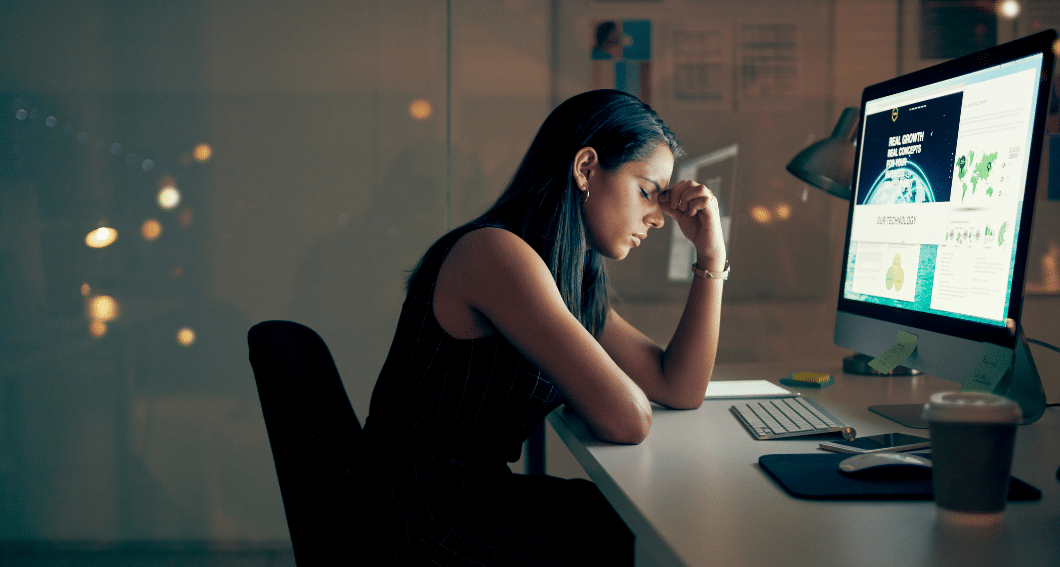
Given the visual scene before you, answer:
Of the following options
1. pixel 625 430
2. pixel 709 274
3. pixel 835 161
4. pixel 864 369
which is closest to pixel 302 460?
pixel 625 430

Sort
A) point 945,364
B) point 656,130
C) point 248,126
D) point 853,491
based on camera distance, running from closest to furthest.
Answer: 1. point 853,491
2. point 945,364
3. point 656,130
4. point 248,126

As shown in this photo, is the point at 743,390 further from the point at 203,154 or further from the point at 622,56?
the point at 203,154

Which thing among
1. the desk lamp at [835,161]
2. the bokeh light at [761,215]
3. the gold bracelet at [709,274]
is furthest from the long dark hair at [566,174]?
the bokeh light at [761,215]

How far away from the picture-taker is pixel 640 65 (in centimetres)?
217

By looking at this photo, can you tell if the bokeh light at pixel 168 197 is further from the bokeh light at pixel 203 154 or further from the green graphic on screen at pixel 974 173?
the green graphic on screen at pixel 974 173

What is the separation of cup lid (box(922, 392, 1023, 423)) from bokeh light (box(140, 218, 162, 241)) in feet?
6.90

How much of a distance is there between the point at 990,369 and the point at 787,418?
0.89 ft

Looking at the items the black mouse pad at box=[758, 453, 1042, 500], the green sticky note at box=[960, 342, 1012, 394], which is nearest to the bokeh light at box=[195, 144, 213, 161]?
the black mouse pad at box=[758, 453, 1042, 500]

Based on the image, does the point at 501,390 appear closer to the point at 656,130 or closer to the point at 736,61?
the point at 656,130

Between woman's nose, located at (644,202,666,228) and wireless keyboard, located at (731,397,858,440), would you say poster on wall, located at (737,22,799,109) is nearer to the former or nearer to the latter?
woman's nose, located at (644,202,666,228)

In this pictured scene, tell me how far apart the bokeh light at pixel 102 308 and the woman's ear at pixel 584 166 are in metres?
1.64

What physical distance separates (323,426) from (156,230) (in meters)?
1.52

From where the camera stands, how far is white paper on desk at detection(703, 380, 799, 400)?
1.30 m

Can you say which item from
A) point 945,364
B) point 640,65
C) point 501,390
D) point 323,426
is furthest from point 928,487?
point 640,65
